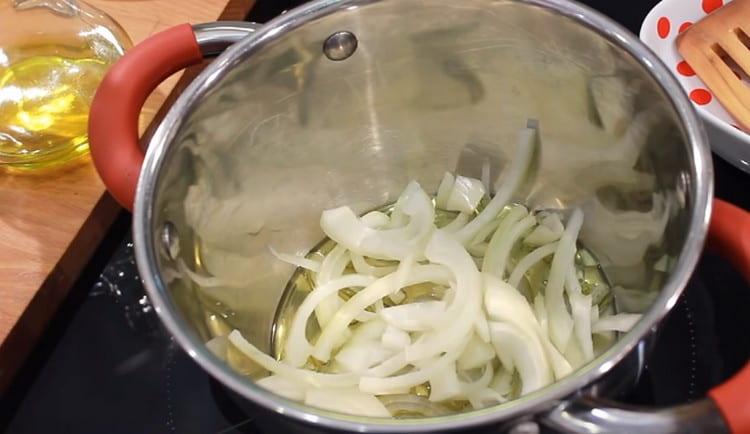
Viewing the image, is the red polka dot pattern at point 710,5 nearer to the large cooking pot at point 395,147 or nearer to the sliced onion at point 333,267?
the large cooking pot at point 395,147

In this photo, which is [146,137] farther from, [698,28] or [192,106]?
[698,28]

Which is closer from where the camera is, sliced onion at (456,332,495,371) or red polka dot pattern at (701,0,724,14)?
sliced onion at (456,332,495,371)

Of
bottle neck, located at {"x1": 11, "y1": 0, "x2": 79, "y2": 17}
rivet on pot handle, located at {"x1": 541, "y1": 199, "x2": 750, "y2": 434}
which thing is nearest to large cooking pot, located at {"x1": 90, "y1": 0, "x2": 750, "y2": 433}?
rivet on pot handle, located at {"x1": 541, "y1": 199, "x2": 750, "y2": 434}

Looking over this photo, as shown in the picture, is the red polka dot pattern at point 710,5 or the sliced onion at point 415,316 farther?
the red polka dot pattern at point 710,5

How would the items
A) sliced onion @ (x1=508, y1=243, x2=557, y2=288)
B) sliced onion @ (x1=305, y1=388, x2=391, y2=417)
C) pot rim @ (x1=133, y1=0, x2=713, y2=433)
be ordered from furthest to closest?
1. sliced onion @ (x1=508, y1=243, x2=557, y2=288)
2. sliced onion @ (x1=305, y1=388, x2=391, y2=417)
3. pot rim @ (x1=133, y1=0, x2=713, y2=433)

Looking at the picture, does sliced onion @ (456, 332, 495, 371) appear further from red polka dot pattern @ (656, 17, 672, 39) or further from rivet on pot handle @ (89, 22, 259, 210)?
red polka dot pattern @ (656, 17, 672, 39)

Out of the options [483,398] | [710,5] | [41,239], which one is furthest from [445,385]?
[710,5]

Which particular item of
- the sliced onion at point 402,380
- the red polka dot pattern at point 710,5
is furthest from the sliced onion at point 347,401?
the red polka dot pattern at point 710,5

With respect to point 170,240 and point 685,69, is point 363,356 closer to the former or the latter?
point 170,240
